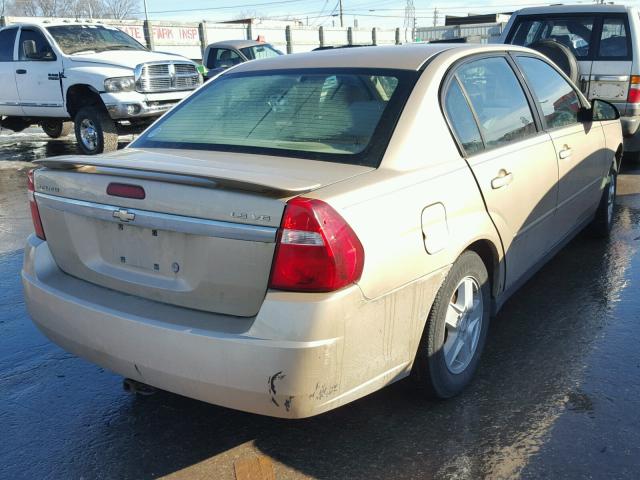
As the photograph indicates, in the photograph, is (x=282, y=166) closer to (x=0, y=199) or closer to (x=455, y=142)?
(x=455, y=142)

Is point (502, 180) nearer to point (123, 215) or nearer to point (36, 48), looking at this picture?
point (123, 215)

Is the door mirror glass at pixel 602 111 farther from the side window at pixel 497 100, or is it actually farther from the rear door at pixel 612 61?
the rear door at pixel 612 61

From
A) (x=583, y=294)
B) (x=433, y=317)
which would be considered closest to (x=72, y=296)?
(x=433, y=317)

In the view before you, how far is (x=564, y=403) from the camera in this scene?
3176 millimetres

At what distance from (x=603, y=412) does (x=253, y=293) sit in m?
1.79

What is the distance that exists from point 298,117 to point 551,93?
207 cm

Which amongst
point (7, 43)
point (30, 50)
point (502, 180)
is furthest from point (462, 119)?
point (7, 43)

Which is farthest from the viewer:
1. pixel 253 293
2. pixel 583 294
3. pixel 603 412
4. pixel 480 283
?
pixel 583 294

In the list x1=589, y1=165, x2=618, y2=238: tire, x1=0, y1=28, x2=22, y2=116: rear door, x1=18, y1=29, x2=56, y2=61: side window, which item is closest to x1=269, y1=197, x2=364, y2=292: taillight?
x1=589, y1=165, x2=618, y2=238: tire

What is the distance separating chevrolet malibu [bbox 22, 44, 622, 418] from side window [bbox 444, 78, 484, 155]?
0.01 meters

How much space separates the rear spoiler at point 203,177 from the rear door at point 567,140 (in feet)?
7.58

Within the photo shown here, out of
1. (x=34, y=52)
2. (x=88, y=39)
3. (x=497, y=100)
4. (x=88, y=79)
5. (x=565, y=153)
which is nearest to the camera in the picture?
(x=497, y=100)

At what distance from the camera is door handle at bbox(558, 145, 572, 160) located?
166 inches

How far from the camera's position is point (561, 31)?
8.92 meters
